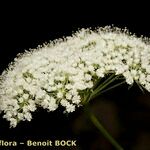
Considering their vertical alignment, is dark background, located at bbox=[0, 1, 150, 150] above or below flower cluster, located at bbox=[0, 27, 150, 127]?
above

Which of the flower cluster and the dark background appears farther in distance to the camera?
the dark background

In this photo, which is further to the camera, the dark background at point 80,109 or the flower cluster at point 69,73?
the dark background at point 80,109

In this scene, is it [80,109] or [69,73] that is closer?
[69,73]

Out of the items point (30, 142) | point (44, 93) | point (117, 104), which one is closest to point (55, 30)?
point (117, 104)
